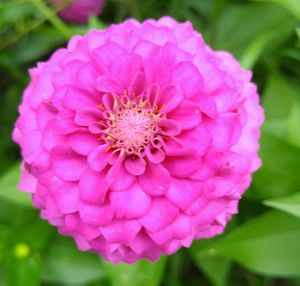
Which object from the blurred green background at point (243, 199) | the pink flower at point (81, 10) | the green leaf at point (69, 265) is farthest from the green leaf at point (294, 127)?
the pink flower at point (81, 10)

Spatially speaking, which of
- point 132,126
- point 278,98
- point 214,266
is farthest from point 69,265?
point 278,98

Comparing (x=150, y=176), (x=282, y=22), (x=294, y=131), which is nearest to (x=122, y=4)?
(x=282, y=22)

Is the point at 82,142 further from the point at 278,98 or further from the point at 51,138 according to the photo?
the point at 278,98

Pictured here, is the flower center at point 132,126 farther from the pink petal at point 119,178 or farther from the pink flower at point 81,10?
the pink flower at point 81,10

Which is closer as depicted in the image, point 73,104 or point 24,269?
point 73,104

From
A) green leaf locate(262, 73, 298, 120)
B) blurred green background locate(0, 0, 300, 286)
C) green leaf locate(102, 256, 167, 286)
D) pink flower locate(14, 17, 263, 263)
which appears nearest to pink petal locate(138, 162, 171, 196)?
pink flower locate(14, 17, 263, 263)

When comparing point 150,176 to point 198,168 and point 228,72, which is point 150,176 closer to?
point 198,168
